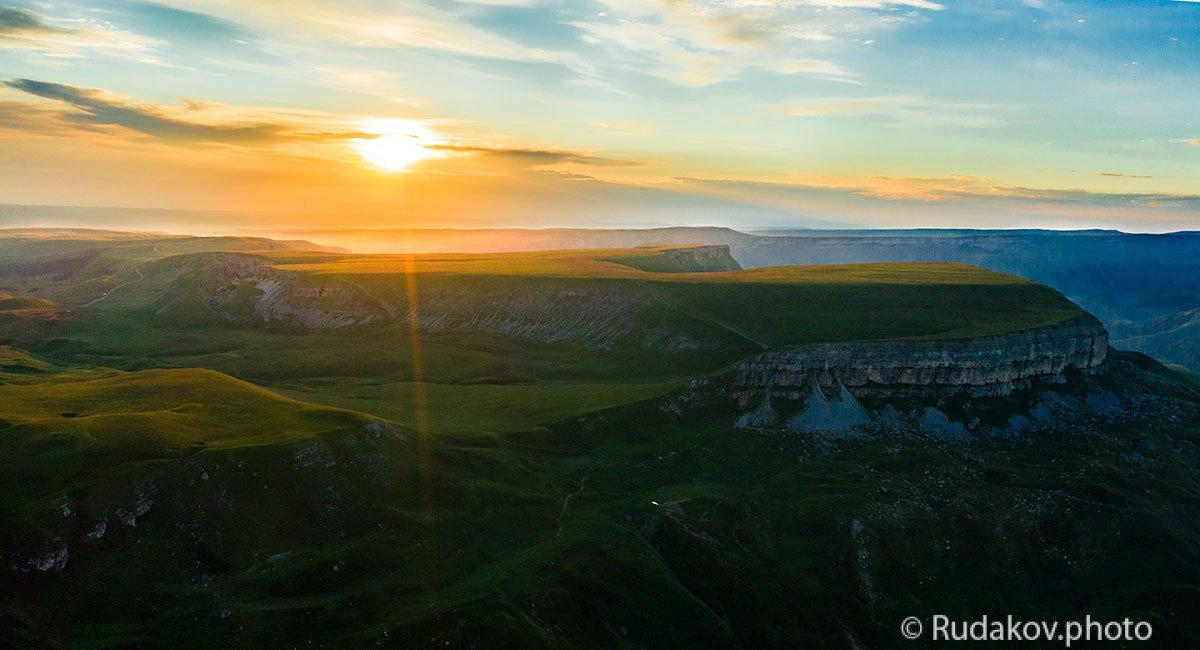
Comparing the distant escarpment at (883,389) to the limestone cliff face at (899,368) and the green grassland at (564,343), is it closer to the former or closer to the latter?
the limestone cliff face at (899,368)

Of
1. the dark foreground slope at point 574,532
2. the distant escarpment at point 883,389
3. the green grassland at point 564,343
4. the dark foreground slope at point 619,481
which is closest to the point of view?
the dark foreground slope at point 574,532

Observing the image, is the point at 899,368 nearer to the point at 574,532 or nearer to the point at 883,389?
the point at 883,389

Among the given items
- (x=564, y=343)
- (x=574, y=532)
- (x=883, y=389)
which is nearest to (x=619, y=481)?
(x=574, y=532)

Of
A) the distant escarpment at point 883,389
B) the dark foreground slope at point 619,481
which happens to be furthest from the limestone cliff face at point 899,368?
the dark foreground slope at point 619,481

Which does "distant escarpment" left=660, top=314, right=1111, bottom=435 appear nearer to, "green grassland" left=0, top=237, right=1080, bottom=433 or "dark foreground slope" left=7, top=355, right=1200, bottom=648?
"dark foreground slope" left=7, top=355, right=1200, bottom=648

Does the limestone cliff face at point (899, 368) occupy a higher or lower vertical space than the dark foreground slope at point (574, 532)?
higher

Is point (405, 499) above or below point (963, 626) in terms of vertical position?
above

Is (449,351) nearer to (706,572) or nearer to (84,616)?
(706,572)

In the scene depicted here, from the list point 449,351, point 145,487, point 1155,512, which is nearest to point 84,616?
point 145,487
